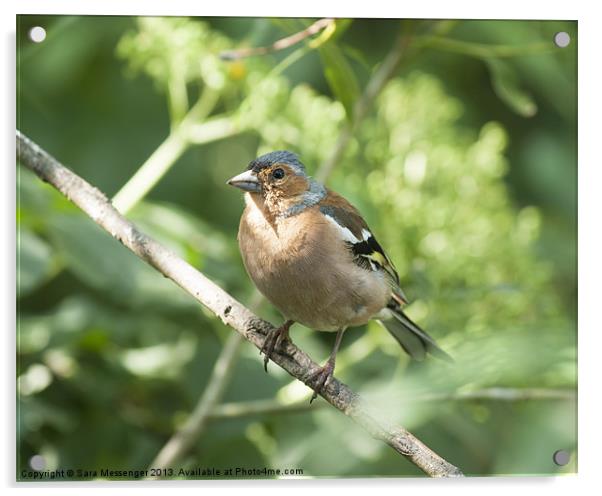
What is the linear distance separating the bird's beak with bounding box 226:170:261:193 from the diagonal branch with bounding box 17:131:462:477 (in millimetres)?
491

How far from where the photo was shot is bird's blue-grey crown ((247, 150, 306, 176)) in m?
3.20

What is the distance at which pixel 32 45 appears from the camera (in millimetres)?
3561

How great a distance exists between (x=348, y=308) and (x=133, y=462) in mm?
1197

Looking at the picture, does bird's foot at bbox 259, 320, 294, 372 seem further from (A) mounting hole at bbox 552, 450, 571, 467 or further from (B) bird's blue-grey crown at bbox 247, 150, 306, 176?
(A) mounting hole at bbox 552, 450, 571, 467

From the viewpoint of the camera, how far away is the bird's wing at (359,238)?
3.21 m

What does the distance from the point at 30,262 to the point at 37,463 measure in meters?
0.87

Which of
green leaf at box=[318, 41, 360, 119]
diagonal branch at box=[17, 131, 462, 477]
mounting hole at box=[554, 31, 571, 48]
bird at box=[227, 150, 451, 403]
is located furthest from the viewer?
mounting hole at box=[554, 31, 571, 48]

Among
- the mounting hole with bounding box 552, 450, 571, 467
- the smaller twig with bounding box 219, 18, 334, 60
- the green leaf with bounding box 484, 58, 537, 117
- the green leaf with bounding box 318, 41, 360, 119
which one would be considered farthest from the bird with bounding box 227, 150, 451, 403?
the green leaf with bounding box 484, 58, 537, 117

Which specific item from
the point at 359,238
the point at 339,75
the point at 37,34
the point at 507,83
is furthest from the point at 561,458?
the point at 37,34

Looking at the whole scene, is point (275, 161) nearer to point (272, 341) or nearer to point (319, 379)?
point (272, 341)

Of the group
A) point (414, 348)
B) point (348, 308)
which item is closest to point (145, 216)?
point (348, 308)

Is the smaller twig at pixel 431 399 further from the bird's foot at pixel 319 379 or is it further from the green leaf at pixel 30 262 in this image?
the green leaf at pixel 30 262

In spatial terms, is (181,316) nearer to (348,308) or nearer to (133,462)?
(133,462)
